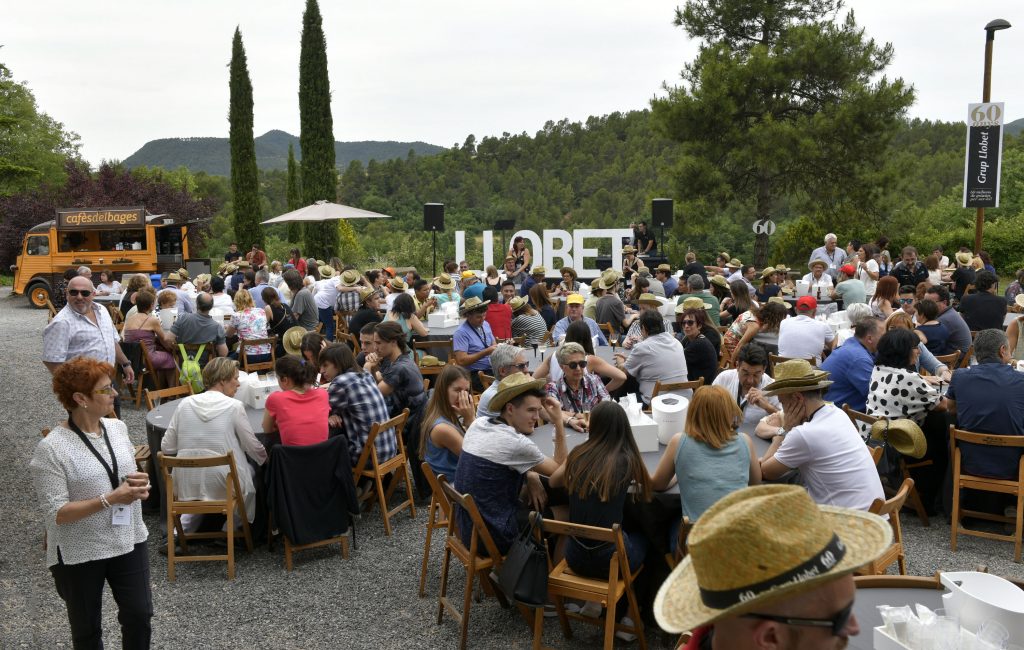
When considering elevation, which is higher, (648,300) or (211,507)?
(648,300)

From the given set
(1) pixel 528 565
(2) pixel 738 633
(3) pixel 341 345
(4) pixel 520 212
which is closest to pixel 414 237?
(4) pixel 520 212

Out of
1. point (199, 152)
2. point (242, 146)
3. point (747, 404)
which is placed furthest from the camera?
point (199, 152)

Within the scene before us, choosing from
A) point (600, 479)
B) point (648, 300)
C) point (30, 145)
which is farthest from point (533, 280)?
point (30, 145)

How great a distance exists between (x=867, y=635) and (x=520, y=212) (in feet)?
126

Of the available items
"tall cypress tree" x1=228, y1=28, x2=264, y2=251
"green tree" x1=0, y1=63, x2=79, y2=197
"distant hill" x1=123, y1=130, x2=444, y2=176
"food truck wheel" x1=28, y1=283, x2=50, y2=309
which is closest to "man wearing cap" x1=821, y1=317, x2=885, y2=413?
"food truck wheel" x1=28, y1=283, x2=50, y2=309

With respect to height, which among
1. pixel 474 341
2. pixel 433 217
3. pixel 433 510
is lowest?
pixel 433 510

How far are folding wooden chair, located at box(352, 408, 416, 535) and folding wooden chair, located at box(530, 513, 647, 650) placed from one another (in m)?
1.78

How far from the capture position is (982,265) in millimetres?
13773

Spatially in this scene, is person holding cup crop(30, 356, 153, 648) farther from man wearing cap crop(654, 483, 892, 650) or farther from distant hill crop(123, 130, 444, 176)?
distant hill crop(123, 130, 444, 176)

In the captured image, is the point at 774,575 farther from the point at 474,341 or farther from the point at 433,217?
the point at 433,217

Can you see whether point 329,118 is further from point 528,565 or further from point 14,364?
point 528,565

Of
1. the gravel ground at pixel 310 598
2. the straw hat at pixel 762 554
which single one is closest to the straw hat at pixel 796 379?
the gravel ground at pixel 310 598

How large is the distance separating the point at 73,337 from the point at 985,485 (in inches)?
231

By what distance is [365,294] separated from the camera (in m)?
9.73
